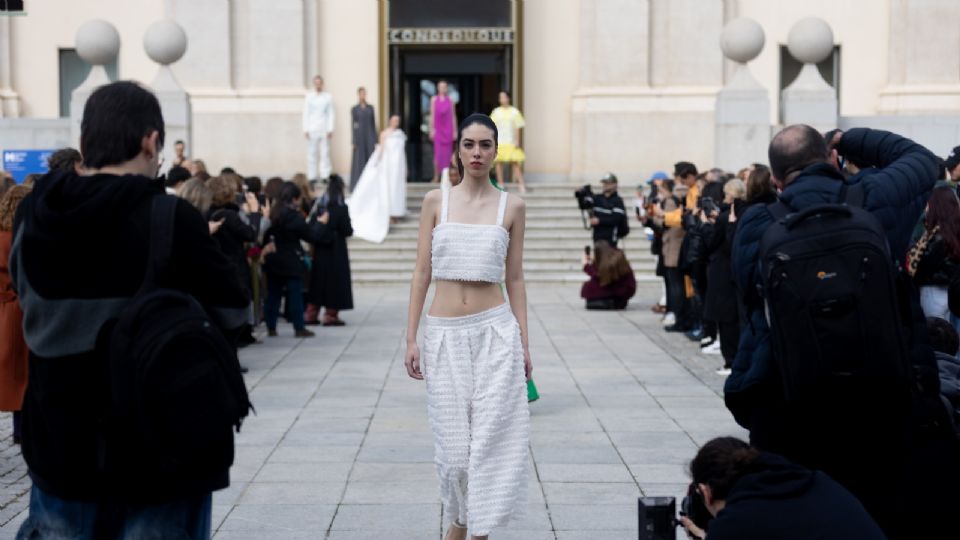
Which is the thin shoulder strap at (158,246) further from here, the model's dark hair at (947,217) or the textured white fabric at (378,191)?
the textured white fabric at (378,191)

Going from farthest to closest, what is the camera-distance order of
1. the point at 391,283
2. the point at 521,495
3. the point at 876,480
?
the point at 391,283 → the point at 521,495 → the point at 876,480

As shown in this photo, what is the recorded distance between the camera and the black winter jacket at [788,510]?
14.7ft

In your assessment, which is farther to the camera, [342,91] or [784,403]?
[342,91]

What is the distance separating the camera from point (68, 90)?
1221 inches

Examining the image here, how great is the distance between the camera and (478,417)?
6.29 meters

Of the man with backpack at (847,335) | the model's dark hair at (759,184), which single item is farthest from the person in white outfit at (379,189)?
the man with backpack at (847,335)

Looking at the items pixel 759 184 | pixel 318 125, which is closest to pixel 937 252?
pixel 759 184

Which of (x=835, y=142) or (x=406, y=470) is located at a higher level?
(x=835, y=142)

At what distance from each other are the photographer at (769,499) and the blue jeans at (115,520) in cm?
157

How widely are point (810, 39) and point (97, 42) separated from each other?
38.2ft

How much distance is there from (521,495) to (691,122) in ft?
77.3

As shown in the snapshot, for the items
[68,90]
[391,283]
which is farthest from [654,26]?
[68,90]

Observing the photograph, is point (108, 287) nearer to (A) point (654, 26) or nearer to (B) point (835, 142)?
(B) point (835, 142)

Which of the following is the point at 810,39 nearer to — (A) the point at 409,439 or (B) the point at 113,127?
(A) the point at 409,439
